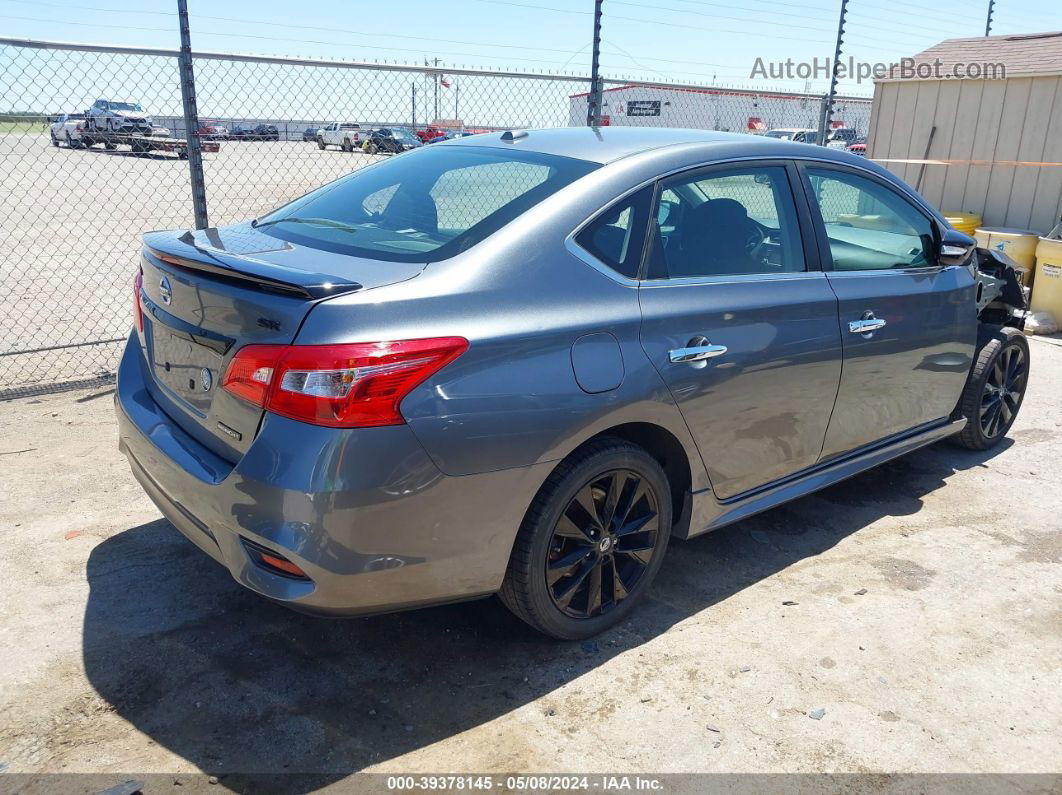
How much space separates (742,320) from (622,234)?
59cm

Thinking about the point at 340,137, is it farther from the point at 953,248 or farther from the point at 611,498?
the point at 611,498

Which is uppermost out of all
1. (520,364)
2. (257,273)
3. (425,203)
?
(425,203)

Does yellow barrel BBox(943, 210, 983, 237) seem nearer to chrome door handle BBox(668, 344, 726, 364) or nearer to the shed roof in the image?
the shed roof

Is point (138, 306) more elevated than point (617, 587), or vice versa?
point (138, 306)

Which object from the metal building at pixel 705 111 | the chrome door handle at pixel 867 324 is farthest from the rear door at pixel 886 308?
the metal building at pixel 705 111

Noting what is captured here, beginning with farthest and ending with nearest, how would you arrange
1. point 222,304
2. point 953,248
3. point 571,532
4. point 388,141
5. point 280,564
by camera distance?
point 388,141
point 953,248
point 571,532
point 222,304
point 280,564

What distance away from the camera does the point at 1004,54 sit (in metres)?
10.4

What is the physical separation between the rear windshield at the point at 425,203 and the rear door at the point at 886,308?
1.32 m

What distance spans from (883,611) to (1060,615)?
71cm

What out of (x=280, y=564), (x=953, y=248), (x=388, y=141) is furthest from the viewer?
(x=388, y=141)

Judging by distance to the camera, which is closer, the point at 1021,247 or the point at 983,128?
the point at 1021,247

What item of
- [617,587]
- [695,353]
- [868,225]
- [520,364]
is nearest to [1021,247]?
[868,225]

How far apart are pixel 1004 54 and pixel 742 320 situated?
31.0ft

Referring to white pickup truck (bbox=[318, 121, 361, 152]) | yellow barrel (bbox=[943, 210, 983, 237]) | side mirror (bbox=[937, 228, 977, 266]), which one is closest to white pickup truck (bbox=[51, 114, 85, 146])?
white pickup truck (bbox=[318, 121, 361, 152])
